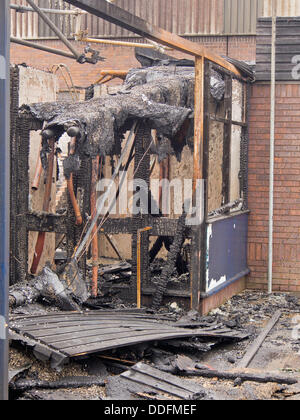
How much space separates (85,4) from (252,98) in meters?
5.58

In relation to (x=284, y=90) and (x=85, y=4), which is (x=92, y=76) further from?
(x=85, y=4)

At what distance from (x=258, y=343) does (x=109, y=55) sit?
15185 mm

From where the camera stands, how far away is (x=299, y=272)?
1109cm

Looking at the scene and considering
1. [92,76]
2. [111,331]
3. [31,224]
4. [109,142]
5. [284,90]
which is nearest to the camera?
[111,331]

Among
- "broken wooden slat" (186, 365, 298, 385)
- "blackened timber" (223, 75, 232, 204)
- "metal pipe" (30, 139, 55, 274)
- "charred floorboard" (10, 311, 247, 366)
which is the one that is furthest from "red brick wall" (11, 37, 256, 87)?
"broken wooden slat" (186, 365, 298, 385)

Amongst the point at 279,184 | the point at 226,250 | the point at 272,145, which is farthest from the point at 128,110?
the point at 279,184

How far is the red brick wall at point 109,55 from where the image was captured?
67.0 feet

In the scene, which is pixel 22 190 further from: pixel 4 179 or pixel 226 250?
pixel 4 179

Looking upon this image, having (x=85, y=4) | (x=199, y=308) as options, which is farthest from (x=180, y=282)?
(x=85, y=4)

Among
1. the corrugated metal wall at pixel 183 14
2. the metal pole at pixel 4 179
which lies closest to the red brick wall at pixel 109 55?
the corrugated metal wall at pixel 183 14

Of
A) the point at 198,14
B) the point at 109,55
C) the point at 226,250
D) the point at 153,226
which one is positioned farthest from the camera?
the point at 109,55

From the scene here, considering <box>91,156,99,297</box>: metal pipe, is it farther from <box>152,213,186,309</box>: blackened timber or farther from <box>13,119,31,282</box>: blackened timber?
<box>13,119,31,282</box>: blackened timber

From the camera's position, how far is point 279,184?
36.4 feet

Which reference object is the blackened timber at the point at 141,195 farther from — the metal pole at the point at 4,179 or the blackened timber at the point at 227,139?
the metal pole at the point at 4,179
